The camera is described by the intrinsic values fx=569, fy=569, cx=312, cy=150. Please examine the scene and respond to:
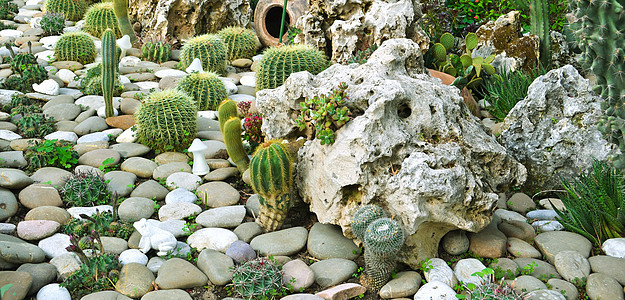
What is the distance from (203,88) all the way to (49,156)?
1932mm

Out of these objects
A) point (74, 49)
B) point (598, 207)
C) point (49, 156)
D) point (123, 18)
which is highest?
point (123, 18)

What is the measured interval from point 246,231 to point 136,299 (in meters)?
1.06

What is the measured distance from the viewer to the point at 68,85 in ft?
24.6

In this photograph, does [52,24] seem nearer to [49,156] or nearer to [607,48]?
[49,156]

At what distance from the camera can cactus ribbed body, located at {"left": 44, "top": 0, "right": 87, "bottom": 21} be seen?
9.96 meters

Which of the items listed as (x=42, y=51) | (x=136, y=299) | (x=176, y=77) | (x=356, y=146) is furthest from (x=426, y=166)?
(x=42, y=51)

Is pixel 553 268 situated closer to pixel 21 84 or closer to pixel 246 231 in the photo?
pixel 246 231

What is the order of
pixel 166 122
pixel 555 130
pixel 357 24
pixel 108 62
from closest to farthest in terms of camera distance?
pixel 555 130
pixel 166 122
pixel 108 62
pixel 357 24

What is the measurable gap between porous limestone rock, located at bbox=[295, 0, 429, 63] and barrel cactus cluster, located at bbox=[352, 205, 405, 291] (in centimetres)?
359

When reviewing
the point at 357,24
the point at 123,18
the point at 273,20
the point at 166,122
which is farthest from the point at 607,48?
the point at 123,18

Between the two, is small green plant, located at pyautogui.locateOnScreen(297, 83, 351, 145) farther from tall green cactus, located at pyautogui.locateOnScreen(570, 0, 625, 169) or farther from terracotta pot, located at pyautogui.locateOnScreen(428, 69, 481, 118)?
terracotta pot, located at pyautogui.locateOnScreen(428, 69, 481, 118)

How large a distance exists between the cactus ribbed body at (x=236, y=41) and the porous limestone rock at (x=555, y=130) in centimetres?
446

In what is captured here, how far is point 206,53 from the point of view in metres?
7.65

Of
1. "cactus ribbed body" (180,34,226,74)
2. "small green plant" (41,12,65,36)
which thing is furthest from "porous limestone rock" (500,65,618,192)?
"small green plant" (41,12,65,36)
